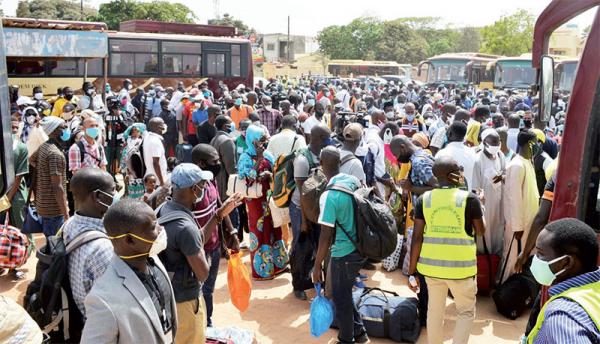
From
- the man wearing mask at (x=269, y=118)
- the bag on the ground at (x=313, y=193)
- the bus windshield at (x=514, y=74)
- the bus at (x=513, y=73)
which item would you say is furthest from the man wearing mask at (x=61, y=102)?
the bus windshield at (x=514, y=74)

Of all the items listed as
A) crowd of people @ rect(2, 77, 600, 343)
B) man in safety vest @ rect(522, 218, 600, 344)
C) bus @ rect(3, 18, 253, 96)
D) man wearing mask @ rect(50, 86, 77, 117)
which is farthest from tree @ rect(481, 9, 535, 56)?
man in safety vest @ rect(522, 218, 600, 344)

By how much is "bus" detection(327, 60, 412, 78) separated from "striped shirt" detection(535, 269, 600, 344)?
134ft

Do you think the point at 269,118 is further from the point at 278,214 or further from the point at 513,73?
the point at 513,73

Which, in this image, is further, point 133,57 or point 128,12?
point 128,12

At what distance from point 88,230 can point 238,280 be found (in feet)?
6.09

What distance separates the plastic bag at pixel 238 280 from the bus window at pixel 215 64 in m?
17.0

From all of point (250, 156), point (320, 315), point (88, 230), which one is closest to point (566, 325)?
point (88, 230)

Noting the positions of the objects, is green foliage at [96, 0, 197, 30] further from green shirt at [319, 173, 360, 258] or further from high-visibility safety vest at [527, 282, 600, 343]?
high-visibility safety vest at [527, 282, 600, 343]

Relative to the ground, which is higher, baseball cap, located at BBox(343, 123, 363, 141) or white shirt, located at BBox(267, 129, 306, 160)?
baseball cap, located at BBox(343, 123, 363, 141)

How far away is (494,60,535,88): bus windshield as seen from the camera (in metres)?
24.7

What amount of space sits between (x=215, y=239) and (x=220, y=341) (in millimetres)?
844

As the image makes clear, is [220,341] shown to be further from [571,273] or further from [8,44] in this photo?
[8,44]

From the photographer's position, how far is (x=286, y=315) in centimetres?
575

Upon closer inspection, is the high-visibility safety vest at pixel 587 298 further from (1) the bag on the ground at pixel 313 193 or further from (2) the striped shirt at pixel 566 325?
(1) the bag on the ground at pixel 313 193
